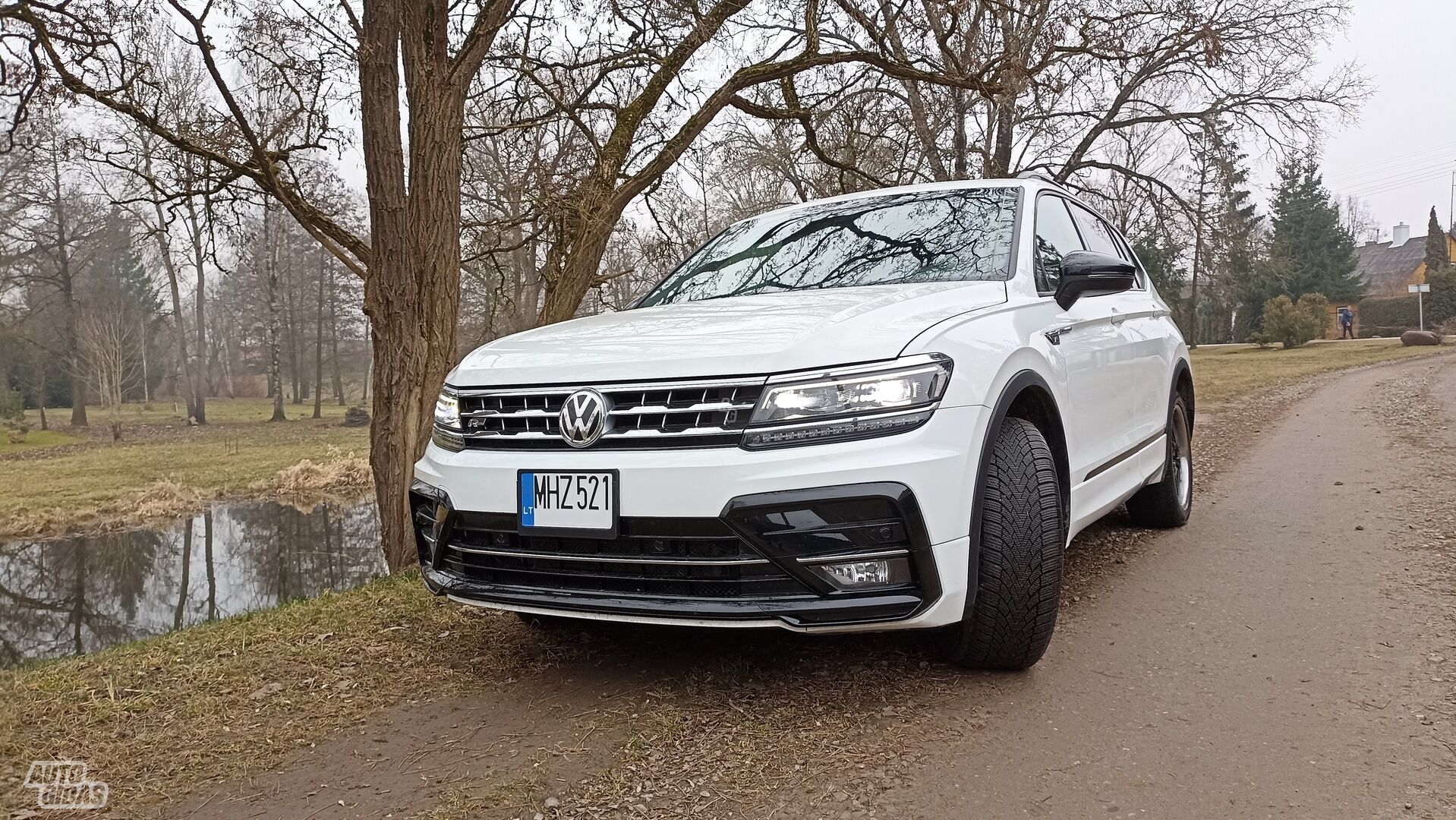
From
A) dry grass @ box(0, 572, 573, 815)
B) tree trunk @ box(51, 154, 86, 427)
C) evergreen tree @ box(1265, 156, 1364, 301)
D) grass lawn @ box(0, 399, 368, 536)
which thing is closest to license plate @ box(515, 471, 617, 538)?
dry grass @ box(0, 572, 573, 815)

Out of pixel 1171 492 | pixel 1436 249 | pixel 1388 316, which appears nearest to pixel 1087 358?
pixel 1171 492

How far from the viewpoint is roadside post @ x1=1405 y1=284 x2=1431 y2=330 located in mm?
38659

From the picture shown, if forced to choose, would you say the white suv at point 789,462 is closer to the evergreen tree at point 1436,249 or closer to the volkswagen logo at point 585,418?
the volkswagen logo at point 585,418

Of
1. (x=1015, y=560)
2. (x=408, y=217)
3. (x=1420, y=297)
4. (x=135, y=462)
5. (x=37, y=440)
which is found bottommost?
(x=135, y=462)

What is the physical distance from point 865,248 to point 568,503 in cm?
183

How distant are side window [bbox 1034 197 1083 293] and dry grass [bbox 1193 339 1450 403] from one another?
13.3 metres

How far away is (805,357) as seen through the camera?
2465 mm

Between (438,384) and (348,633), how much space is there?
2365 millimetres

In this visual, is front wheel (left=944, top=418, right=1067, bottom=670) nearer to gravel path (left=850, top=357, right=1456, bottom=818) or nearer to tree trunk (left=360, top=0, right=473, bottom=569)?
gravel path (left=850, top=357, right=1456, bottom=818)

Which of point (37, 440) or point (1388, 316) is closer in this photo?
point (37, 440)

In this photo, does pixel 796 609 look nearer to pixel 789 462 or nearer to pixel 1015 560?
pixel 789 462

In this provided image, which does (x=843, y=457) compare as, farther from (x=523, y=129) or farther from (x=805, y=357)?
(x=523, y=129)

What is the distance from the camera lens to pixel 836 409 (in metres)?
2.45

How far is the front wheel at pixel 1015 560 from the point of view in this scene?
272cm
